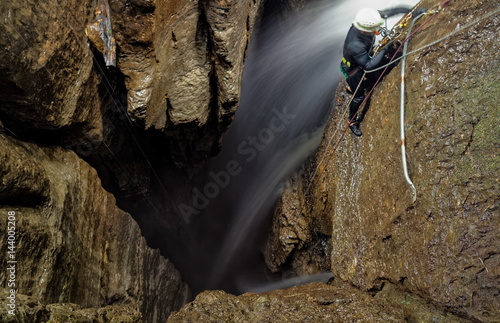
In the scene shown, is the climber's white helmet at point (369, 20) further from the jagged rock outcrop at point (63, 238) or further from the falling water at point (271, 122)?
the jagged rock outcrop at point (63, 238)

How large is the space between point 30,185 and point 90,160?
6.01ft

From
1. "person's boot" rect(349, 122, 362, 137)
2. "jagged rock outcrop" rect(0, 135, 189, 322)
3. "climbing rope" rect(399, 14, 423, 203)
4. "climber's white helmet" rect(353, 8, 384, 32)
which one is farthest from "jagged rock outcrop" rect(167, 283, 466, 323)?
"climber's white helmet" rect(353, 8, 384, 32)

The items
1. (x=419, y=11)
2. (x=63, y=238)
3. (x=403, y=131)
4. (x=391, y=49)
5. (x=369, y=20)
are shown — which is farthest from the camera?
(x=391, y=49)

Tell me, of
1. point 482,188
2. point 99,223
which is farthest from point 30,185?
point 482,188

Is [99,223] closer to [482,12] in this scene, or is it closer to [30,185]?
[30,185]

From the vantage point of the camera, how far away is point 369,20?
16.4ft

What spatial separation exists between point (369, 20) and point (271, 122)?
4.18m

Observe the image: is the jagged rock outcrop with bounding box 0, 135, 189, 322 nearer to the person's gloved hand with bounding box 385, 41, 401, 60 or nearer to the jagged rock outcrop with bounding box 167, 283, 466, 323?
the jagged rock outcrop with bounding box 167, 283, 466, 323

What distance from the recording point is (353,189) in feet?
18.0

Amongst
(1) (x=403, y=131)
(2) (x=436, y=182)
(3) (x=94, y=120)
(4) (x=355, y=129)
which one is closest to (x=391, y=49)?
(4) (x=355, y=129)

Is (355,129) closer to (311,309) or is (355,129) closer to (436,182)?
(436,182)

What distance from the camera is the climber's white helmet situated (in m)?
4.97

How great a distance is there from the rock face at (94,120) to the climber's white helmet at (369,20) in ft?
5.44

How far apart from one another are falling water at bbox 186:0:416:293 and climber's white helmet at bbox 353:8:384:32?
259 cm
